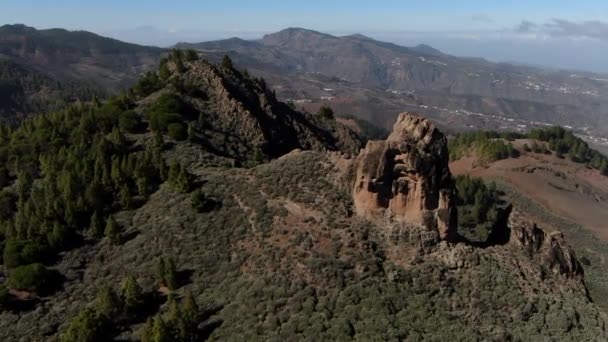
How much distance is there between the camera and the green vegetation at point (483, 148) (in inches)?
3541

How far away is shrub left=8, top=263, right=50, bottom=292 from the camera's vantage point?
34156 mm

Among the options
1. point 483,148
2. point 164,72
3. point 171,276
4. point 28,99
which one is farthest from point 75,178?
point 28,99

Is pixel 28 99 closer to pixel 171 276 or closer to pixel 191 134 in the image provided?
pixel 191 134

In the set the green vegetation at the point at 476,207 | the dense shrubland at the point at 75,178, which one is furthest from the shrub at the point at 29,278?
the green vegetation at the point at 476,207

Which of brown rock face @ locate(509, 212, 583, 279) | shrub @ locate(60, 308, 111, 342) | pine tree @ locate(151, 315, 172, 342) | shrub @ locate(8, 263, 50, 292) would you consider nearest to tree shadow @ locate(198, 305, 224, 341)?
pine tree @ locate(151, 315, 172, 342)

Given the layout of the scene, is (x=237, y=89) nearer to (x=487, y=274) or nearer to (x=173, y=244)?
(x=173, y=244)

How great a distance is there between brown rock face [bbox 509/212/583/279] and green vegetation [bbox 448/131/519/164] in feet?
196

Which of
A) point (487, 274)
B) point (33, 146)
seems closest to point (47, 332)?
point (487, 274)

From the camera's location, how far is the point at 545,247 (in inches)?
1261

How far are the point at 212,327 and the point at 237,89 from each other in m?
41.8

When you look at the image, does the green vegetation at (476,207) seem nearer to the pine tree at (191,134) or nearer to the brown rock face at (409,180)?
the brown rock face at (409,180)

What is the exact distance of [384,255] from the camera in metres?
32.3

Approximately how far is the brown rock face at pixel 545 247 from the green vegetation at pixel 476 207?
91.3ft

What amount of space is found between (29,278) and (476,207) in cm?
5075
